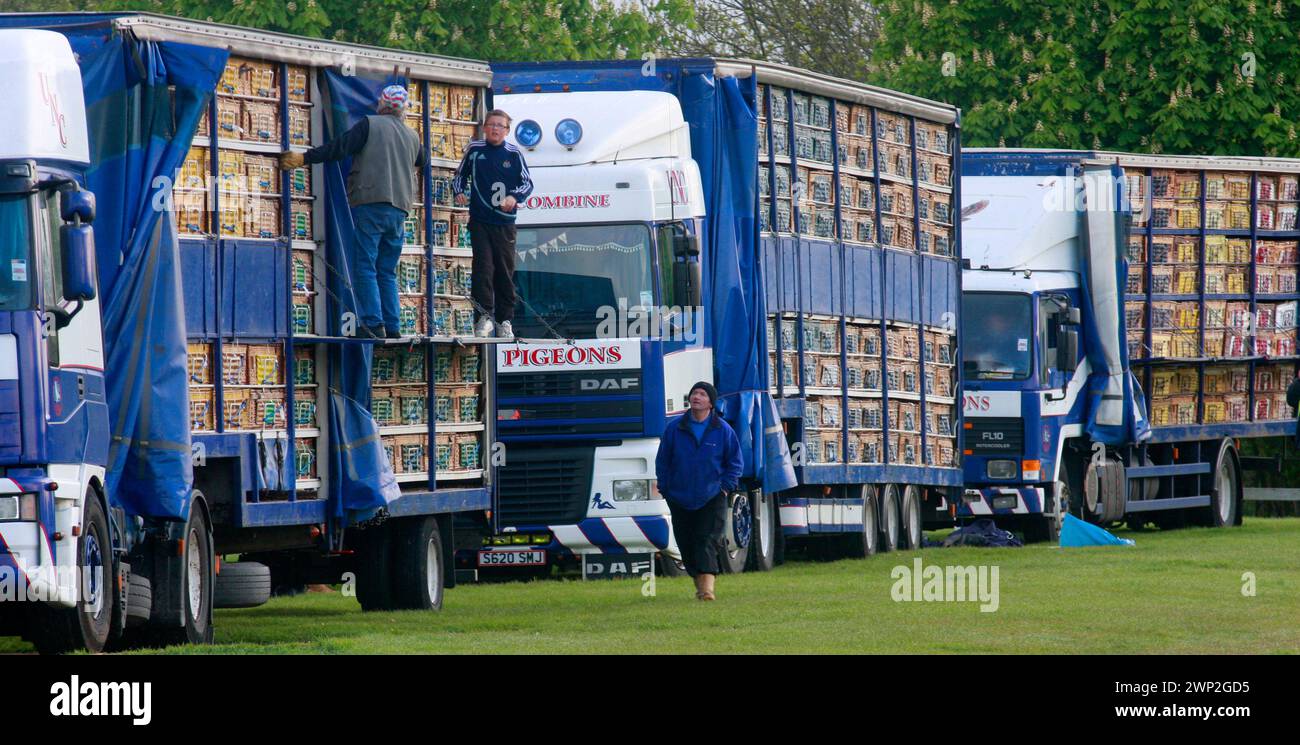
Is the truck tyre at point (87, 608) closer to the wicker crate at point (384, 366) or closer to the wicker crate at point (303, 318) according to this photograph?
the wicker crate at point (303, 318)

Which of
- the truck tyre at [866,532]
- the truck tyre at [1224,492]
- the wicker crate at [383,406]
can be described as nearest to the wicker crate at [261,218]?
the wicker crate at [383,406]

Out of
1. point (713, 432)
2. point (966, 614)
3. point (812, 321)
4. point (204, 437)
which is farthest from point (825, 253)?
point (204, 437)

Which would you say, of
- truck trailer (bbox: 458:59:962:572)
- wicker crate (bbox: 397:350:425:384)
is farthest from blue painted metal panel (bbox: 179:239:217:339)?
truck trailer (bbox: 458:59:962:572)

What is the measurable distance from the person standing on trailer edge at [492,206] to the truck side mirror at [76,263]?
18.6 ft

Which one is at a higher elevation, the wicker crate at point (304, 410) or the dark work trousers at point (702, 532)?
the wicker crate at point (304, 410)

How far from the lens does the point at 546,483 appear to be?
21.5 metres

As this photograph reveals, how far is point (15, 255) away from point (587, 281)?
8.62 meters

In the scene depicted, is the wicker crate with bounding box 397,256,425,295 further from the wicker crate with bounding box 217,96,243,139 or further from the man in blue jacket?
the man in blue jacket

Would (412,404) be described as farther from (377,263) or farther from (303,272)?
(303,272)

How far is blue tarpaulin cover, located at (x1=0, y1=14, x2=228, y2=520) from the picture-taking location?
14461mm

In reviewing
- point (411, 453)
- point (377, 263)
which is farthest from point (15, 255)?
point (411, 453)

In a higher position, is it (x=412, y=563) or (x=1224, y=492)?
(x=412, y=563)

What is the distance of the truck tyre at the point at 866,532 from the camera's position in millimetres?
26078

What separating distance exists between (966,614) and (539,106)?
6.90m
